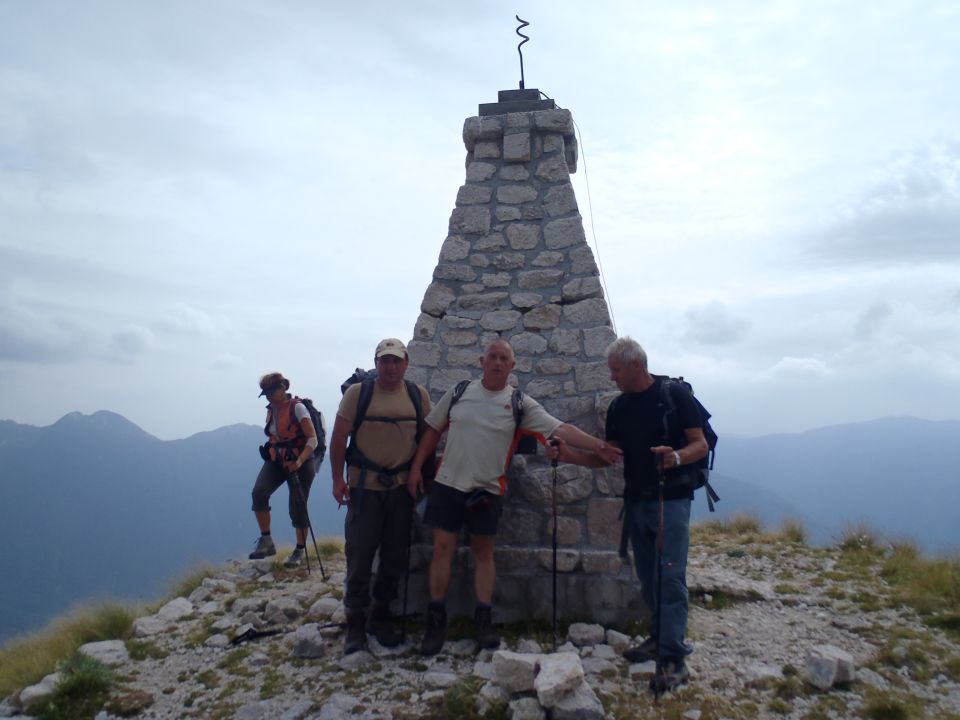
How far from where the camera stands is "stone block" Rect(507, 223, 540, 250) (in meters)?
6.36

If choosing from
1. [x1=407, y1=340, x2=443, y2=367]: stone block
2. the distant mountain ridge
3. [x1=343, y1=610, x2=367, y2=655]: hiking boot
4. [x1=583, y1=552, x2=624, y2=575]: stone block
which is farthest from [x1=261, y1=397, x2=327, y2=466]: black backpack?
the distant mountain ridge

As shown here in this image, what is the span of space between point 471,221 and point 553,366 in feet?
5.13

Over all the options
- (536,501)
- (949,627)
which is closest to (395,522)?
(536,501)

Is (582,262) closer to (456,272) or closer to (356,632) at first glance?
(456,272)

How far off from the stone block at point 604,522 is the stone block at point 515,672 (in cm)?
155

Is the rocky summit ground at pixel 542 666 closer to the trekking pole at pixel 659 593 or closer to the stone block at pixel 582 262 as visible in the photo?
the trekking pole at pixel 659 593

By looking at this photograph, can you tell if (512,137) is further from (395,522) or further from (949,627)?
(949,627)

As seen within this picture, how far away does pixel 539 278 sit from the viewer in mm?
6246

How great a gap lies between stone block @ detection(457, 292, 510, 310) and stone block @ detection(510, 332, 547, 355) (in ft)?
1.13

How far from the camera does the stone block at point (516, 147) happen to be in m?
6.52

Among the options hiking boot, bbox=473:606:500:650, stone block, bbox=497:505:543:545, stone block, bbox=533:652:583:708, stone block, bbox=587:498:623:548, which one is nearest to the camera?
stone block, bbox=533:652:583:708

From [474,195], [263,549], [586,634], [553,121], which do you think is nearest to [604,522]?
[586,634]

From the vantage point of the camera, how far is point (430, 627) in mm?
5211

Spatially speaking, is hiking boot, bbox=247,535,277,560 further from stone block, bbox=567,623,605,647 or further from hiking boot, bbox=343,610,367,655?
stone block, bbox=567,623,605,647
